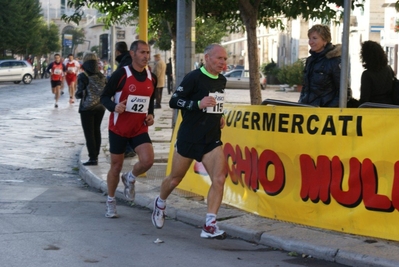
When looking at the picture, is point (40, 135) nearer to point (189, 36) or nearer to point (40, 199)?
point (189, 36)

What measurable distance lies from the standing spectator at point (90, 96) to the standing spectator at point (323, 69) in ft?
13.4

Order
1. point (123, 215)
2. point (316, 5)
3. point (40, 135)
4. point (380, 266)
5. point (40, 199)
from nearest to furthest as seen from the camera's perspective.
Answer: point (380, 266), point (123, 215), point (40, 199), point (316, 5), point (40, 135)

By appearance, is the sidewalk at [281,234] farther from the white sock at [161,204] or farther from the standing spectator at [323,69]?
the standing spectator at [323,69]

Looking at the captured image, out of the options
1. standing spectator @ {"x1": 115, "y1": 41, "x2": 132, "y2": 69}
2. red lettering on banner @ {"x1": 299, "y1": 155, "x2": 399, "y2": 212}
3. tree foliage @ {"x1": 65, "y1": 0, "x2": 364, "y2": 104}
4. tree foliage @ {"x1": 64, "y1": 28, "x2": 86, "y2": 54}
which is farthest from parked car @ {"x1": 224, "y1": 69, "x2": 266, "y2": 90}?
tree foliage @ {"x1": 64, "y1": 28, "x2": 86, "y2": 54}

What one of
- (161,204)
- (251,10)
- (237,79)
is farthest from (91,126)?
(237,79)

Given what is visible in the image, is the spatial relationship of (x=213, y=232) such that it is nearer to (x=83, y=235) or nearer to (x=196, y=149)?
(x=196, y=149)

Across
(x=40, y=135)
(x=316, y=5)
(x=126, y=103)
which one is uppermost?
(x=316, y=5)

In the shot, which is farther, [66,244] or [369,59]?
[369,59]

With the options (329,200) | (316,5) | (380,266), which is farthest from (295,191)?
(316,5)

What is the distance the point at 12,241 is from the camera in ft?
24.1

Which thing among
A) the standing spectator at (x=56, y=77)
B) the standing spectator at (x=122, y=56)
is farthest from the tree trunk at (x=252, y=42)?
the standing spectator at (x=56, y=77)

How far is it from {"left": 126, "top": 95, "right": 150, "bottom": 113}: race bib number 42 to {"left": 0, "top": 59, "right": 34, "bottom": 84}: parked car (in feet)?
159

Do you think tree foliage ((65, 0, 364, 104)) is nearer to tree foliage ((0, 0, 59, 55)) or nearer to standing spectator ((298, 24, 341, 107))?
standing spectator ((298, 24, 341, 107))

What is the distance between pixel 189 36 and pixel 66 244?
6.12 meters
